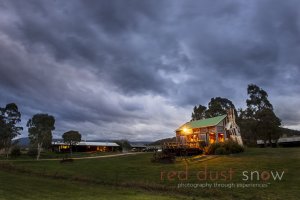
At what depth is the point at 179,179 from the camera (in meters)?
33.7

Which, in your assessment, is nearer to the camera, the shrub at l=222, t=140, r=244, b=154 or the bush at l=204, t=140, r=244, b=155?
the bush at l=204, t=140, r=244, b=155

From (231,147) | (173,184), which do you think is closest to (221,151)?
(231,147)

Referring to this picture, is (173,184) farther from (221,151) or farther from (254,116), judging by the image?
(254,116)

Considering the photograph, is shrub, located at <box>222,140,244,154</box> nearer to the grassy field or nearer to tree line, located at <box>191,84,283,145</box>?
the grassy field

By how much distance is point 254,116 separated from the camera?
89000mm

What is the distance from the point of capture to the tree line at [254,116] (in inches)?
3226

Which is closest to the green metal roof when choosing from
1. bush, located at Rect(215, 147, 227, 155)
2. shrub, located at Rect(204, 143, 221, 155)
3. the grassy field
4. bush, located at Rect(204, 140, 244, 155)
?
shrub, located at Rect(204, 143, 221, 155)

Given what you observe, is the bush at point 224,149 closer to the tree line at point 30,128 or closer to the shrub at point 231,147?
the shrub at point 231,147

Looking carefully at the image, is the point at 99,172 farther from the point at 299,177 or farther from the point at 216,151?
the point at 299,177

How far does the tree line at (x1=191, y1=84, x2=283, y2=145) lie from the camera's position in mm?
81938

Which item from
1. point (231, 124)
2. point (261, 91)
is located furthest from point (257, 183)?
point (261, 91)

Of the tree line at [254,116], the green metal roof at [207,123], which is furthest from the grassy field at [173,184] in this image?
the tree line at [254,116]

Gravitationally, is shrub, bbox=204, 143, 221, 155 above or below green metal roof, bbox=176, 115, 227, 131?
below

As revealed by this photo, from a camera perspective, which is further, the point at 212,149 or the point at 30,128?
the point at 30,128
